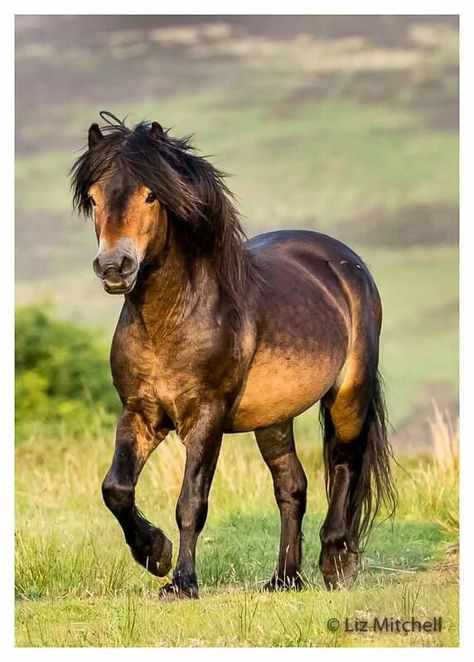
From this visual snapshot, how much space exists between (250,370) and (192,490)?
0.84m

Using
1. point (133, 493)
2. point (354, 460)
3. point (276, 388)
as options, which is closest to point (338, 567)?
point (354, 460)

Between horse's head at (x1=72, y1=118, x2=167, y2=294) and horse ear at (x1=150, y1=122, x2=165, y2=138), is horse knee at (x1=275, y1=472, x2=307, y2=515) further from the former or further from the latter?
horse ear at (x1=150, y1=122, x2=165, y2=138)

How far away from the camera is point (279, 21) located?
9.37 m

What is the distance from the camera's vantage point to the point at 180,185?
7.15m

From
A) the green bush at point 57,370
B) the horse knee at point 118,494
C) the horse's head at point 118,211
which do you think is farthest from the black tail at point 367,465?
the green bush at point 57,370

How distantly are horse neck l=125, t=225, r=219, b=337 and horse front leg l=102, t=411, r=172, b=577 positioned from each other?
553 millimetres

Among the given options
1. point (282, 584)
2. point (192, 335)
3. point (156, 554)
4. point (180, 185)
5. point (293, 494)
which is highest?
point (180, 185)

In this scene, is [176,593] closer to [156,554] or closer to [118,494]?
[156,554]

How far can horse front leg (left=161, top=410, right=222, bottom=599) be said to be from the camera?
718 centimetres

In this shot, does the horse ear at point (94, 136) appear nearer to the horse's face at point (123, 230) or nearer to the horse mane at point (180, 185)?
the horse mane at point (180, 185)

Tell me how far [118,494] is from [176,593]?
600mm

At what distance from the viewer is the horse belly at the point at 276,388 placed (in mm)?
7738

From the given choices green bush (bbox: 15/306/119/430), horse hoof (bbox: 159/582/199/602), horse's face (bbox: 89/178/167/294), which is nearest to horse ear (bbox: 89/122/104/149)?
horse's face (bbox: 89/178/167/294)

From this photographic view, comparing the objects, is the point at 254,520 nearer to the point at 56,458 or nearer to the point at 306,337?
the point at 306,337
